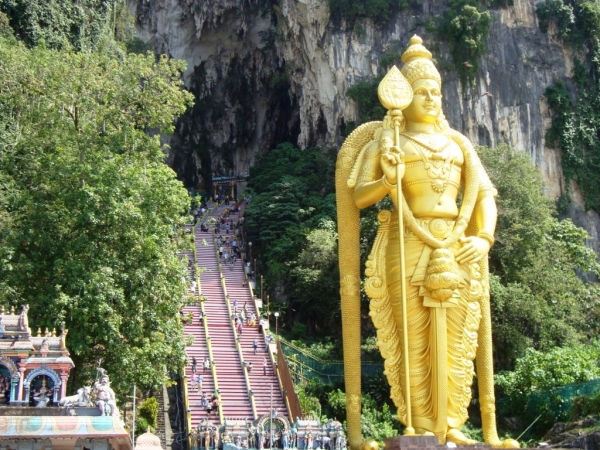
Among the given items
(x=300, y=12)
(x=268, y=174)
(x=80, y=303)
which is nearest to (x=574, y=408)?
(x=80, y=303)

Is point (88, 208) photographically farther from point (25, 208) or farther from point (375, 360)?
point (375, 360)

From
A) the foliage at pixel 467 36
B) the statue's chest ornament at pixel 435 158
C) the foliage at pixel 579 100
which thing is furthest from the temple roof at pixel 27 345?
the foliage at pixel 467 36

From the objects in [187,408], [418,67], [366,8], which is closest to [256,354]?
[187,408]

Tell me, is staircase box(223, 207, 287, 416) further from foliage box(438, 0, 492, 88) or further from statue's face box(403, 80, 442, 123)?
foliage box(438, 0, 492, 88)

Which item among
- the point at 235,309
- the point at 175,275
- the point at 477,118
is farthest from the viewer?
the point at 477,118

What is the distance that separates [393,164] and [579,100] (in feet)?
62.5

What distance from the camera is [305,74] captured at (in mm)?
32969

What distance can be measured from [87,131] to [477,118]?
13.7m

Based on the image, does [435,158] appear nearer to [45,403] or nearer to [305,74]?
[45,403]

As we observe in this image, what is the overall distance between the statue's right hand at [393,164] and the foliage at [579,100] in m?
17.6

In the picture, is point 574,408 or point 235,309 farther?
point 235,309

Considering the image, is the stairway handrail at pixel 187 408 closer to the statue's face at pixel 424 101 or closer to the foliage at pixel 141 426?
the foliage at pixel 141 426

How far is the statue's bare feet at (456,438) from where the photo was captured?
10.9m

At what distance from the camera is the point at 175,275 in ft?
56.1
